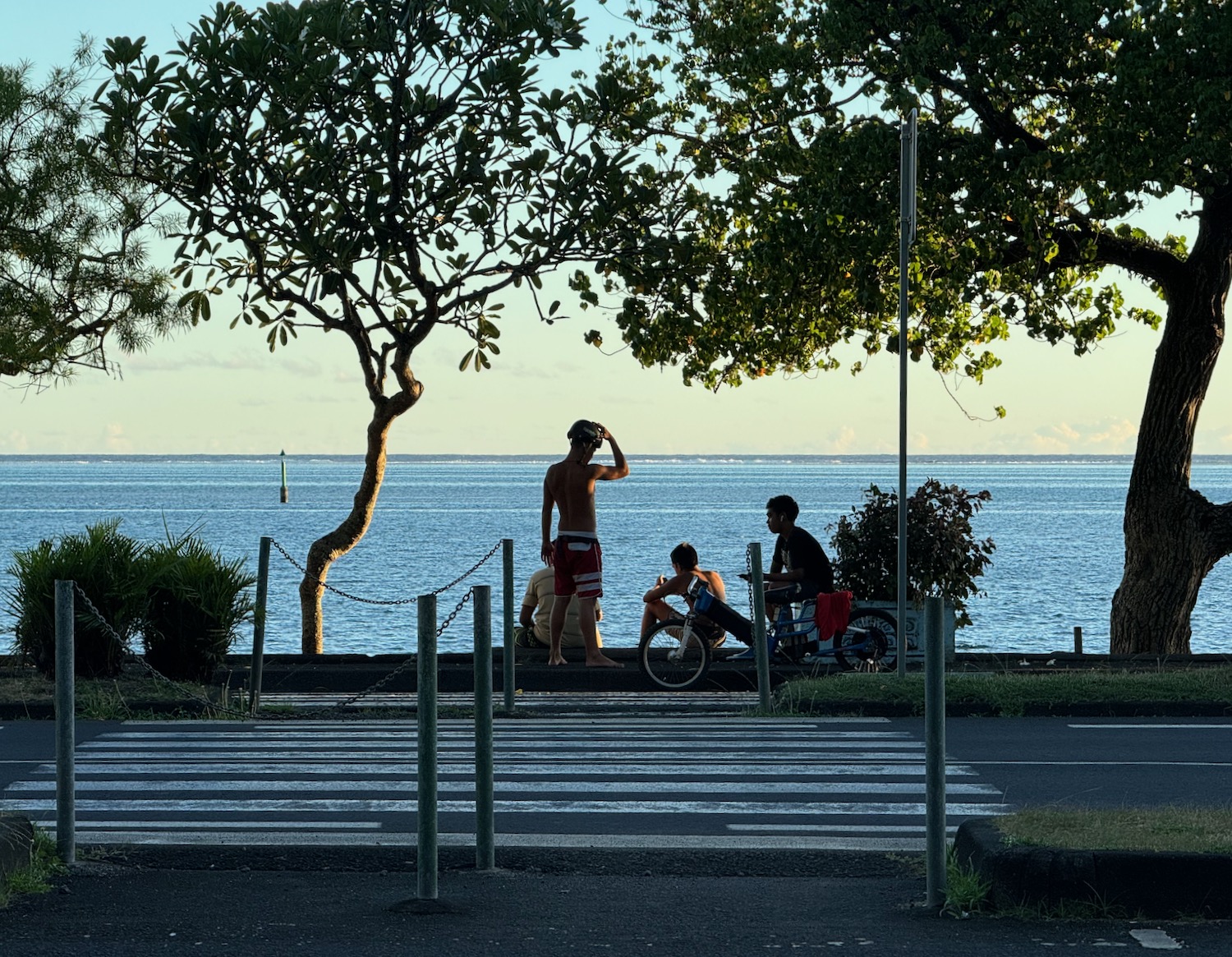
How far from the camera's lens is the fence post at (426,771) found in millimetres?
5980

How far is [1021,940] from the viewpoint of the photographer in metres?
5.55

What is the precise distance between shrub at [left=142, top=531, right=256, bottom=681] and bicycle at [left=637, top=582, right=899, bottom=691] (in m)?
3.45

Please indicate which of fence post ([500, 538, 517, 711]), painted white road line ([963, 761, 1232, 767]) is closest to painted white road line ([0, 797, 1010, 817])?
painted white road line ([963, 761, 1232, 767])

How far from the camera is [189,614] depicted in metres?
13.4

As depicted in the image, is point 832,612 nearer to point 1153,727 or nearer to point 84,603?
point 1153,727

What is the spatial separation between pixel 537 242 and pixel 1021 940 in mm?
12558

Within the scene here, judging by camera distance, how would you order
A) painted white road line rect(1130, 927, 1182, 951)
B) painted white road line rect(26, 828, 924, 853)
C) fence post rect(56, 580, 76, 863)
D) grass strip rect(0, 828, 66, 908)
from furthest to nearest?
1. painted white road line rect(26, 828, 924, 853)
2. fence post rect(56, 580, 76, 863)
3. grass strip rect(0, 828, 66, 908)
4. painted white road line rect(1130, 927, 1182, 951)

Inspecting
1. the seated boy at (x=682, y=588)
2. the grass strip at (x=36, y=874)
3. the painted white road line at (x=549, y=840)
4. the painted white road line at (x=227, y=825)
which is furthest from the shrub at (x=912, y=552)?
the grass strip at (x=36, y=874)

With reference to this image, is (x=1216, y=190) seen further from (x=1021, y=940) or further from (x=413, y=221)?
(x=1021, y=940)

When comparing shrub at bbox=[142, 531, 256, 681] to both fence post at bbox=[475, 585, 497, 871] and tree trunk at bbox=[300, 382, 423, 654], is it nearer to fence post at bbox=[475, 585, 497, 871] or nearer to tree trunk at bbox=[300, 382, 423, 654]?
tree trunk at bbox=[300, 382, 423, 654]

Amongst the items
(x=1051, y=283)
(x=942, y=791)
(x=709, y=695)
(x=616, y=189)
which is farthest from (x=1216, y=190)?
(x=942, y=791)

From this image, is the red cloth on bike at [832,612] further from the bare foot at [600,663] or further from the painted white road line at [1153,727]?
the painted white road line at [1153,727]

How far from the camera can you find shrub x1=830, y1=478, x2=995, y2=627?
52.2 ft

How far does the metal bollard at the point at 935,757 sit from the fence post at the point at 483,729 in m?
1.66
